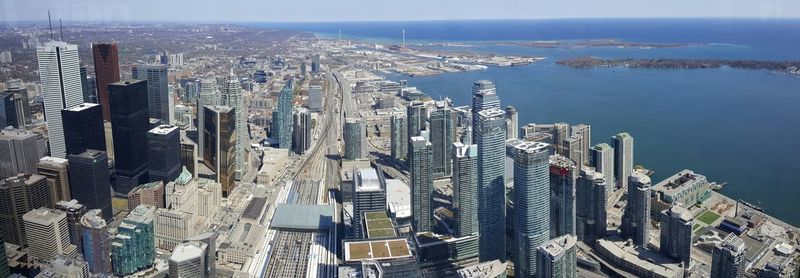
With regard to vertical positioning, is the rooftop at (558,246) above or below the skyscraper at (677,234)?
above

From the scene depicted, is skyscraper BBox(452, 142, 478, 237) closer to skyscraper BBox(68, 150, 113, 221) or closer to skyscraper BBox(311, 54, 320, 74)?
skyscraper BBox(68, 150, 113, 221)

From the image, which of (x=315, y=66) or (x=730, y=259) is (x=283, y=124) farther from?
(x=315, y=66)

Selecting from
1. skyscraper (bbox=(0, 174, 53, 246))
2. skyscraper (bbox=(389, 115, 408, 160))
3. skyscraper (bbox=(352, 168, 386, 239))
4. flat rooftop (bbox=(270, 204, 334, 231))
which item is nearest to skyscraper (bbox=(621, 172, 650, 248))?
skyscraper (bbox=(352, 168, 386, 239))

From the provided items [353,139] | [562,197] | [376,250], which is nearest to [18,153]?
[353,139]

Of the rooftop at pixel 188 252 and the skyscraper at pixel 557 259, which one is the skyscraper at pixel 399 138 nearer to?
the rooftop at pixel 188 252

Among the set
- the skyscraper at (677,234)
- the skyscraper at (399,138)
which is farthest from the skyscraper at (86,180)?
the skyscraper at (677,234)

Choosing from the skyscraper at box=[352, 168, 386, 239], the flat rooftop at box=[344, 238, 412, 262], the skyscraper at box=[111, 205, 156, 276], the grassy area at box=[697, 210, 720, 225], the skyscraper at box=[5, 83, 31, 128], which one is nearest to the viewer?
the flat rooftop at box=[344, 238, 412, 262]

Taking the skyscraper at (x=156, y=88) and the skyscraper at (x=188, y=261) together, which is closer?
the skyscraper at (x=188, y=261)
